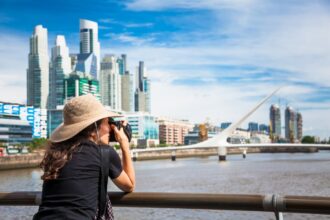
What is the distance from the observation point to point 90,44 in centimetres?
16250

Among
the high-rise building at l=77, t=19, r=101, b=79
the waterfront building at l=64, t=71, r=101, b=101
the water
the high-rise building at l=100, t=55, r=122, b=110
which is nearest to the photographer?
the water

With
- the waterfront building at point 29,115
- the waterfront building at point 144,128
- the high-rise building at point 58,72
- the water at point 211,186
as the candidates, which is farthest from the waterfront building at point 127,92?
the water at point 211,186

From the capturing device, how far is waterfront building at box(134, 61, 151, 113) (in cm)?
16775

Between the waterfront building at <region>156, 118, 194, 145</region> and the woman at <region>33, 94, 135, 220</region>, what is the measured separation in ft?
372

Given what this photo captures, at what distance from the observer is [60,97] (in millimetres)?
114312

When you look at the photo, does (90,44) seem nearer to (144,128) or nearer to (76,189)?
(144,128)

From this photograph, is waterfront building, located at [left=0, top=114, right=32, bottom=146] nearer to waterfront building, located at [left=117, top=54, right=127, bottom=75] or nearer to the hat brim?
the hat brim

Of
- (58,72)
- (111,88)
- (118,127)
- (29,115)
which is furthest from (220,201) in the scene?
(111,88)

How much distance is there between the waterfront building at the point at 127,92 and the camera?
484ft

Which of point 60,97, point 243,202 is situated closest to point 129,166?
point 243,202

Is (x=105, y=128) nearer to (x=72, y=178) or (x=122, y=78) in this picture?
(x=72, y=178)

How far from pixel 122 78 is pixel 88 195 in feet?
496

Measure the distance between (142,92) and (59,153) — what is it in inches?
6719

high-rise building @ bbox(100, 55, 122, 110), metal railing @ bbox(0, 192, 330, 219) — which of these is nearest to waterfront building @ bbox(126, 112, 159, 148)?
high-rise building @ bbox(100, 55, 122, 110)
